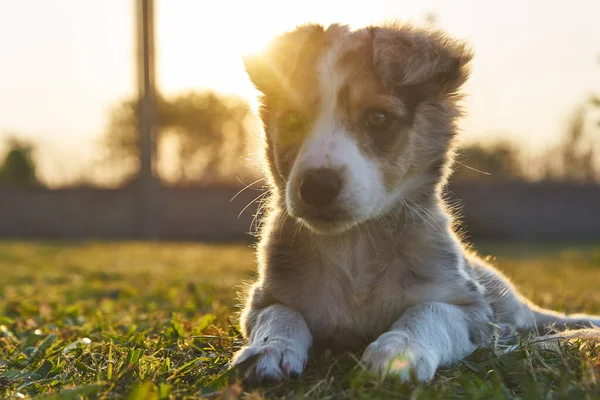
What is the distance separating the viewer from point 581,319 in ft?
16.7

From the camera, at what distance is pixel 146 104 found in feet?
75.8

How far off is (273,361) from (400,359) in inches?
23.2

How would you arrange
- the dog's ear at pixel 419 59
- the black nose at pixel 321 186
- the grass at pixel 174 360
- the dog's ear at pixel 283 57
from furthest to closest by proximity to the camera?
1. the dog's ear at pixel 283 57
2. the dog's ear at pixel 419 59
3. the black nose at pixel 321 186
4. the grass at pixel 174 360

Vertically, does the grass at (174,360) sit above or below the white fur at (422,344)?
below

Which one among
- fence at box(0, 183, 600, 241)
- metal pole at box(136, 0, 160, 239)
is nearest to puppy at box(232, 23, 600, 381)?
metal pole at box(136, 0, 160, 239)

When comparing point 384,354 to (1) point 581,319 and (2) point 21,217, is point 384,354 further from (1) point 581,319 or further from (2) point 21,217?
(2) point 21,217

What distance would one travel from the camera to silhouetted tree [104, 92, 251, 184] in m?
29.1

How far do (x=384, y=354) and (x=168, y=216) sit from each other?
24.2m

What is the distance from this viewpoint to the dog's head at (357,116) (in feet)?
11.7

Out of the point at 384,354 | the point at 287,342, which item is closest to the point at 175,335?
the point at 287,342

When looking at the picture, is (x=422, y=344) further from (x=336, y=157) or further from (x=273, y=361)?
(x=336, y=157)

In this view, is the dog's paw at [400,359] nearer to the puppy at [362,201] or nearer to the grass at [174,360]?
the grass at [174,360]

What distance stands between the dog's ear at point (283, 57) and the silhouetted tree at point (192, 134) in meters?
23.0

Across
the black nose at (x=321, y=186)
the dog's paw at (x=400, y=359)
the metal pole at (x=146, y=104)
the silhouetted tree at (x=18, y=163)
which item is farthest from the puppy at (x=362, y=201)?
the silhouetted tree at (x=18, y=163)
